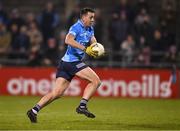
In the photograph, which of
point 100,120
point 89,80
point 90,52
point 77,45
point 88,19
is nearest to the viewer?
point 77,45

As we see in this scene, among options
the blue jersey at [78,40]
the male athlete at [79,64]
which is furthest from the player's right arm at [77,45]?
the blue jersey at [78,40]

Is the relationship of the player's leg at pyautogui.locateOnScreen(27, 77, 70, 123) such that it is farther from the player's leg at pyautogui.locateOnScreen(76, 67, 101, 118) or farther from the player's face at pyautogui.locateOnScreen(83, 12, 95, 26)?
the player's face at pyautogui.locateOnScreen(83, 12, 95, 26)

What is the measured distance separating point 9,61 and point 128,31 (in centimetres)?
524

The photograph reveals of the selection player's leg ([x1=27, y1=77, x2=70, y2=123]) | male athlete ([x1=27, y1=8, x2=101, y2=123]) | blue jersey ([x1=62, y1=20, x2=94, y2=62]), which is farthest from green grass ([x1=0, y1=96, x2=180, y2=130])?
blue jersey ([x1=62, y1=20, x2=94, y2=62])

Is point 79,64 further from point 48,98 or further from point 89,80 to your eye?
point 48,98

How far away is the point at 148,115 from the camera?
16281 millimetres

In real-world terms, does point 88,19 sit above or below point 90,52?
above

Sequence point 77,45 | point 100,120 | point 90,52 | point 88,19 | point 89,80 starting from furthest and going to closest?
point 100,120
point 88,19
point 89,80
point 90,52
point 77,45

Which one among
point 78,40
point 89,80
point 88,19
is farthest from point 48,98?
point 88,19

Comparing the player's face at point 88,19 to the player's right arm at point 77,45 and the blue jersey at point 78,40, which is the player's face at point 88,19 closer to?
the blue jersey at point 78,40

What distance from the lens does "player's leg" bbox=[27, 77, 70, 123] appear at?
1340 centimetres

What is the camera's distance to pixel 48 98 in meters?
13.5

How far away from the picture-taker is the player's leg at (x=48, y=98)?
13398 mm

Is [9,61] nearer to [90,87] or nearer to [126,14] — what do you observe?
[126,14]
